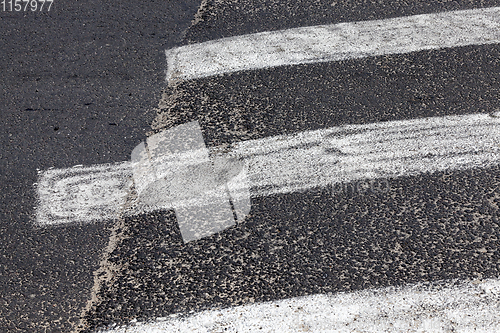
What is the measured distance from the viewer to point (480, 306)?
2.31 meters

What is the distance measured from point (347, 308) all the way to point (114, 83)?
8.04ft

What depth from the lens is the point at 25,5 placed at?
514cm

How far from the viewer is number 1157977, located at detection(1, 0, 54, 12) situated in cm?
507

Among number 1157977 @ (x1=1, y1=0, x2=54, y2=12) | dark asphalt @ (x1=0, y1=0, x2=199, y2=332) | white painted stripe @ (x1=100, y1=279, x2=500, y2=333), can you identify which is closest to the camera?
white painted stripe @ (x1=100, y1=279, x2=500, y2=333)

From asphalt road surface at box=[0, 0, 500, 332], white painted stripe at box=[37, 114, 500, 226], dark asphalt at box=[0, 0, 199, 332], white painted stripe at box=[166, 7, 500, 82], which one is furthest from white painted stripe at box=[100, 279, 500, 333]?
white painted stripe at box=[166, 7, 500, 82]

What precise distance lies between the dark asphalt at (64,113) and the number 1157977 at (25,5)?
0.08m

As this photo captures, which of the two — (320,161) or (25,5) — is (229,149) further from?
(25,5)

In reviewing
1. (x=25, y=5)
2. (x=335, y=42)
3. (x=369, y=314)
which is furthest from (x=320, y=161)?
(x=25, y=5)

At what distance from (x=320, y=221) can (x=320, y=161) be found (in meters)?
0.50

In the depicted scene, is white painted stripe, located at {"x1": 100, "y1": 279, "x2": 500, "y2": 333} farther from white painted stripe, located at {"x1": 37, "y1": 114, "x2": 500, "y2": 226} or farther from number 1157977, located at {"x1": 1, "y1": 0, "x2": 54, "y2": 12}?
number 1157977, located at {"x1": 1, "y1": 0, "x2": 54, "y2": 12}

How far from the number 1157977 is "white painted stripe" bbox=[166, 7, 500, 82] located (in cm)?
160

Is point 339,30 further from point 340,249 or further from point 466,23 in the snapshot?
point 340,249

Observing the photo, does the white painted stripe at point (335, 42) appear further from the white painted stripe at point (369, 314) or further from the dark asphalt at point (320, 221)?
the white painted stripe at point (369, 314)

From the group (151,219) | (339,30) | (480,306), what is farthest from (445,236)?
(339,30)
